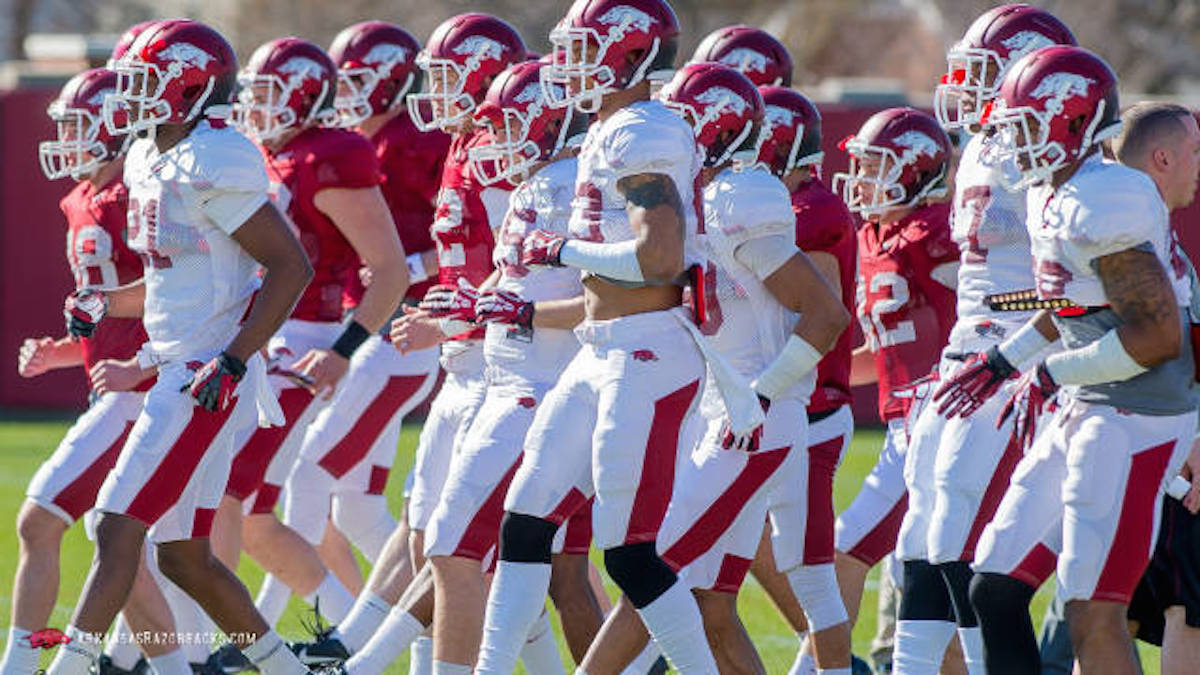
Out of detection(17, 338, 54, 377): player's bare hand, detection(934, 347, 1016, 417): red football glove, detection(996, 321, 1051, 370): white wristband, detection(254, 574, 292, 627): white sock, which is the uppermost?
detection(996, 321, 1051, 370): white wristband

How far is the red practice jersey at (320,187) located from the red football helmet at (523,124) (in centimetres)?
106

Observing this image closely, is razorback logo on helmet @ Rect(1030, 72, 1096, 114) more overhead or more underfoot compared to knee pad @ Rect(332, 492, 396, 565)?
more overhead

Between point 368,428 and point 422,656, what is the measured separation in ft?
4.73

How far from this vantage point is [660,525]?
17.9 feet

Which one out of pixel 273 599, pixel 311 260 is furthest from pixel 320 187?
pixel 273 599

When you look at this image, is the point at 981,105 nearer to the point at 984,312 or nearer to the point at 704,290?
the point at 984,312

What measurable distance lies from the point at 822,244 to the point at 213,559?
1.90 meters

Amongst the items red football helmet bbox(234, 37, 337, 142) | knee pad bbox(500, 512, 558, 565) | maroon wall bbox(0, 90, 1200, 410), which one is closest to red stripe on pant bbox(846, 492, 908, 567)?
knee pad bbox(500, 512, 558, 565)

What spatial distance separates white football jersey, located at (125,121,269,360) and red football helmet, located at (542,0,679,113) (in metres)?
0.89

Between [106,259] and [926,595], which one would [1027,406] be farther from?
[106,259]

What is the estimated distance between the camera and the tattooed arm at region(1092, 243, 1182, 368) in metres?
4.95

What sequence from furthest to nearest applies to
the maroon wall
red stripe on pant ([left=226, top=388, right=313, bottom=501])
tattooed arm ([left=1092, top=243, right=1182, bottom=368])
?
the maroon wall
red stripe on pant ([left=226, top=388, right=313, bottom=501])
tattooed arm ([left=1092, top=243, right=1182, bottom=368])

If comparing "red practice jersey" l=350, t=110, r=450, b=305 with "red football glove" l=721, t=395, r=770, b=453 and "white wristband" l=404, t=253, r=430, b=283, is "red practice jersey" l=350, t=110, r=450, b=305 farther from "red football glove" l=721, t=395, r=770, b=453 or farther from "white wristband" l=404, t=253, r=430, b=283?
"red football glove" l=721, t=395, r=770, b=453

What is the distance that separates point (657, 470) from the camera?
17.7 feet
